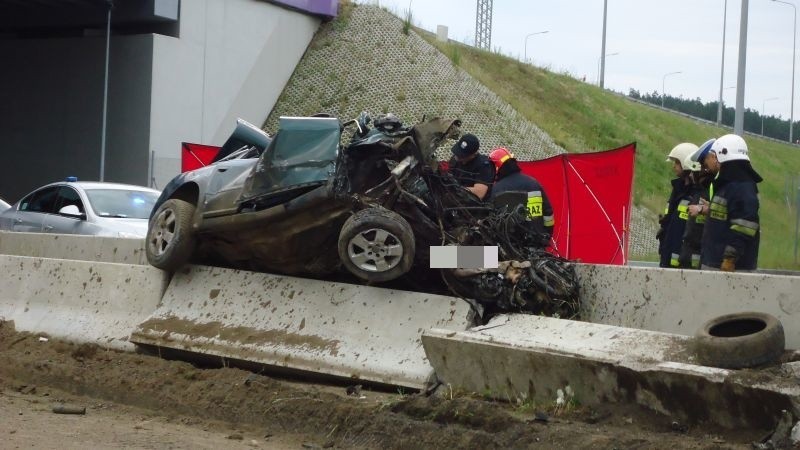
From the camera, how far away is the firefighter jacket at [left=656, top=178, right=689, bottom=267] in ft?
31.1

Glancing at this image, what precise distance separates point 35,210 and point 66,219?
1.24 m

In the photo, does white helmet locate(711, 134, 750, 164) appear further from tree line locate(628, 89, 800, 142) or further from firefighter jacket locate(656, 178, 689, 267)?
tree line locate(628, 89, 800, 142)

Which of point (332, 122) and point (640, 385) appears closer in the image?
point (640, 385)

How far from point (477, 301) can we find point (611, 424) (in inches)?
65.6

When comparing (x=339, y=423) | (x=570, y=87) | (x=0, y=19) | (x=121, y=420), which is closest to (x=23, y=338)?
(x=121, y=420)

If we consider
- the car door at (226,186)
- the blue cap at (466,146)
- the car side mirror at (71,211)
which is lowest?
A: the car side mirror at (71,211)

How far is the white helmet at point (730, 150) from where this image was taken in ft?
25.3

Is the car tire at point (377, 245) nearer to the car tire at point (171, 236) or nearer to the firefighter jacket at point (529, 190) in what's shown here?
the car tire at point (171, 236)

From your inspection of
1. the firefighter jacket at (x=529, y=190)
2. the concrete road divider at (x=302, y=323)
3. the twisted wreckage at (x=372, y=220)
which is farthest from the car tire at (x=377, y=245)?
the firefighter jacket at (x=529, y=190)

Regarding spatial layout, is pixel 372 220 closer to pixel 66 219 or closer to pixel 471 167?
pixel 471 167

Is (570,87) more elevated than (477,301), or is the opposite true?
(570,87)

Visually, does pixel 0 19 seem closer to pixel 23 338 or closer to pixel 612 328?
pixel 23 338

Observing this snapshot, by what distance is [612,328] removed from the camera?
20.6 ft

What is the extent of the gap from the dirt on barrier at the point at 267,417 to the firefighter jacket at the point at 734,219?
2408 mm
